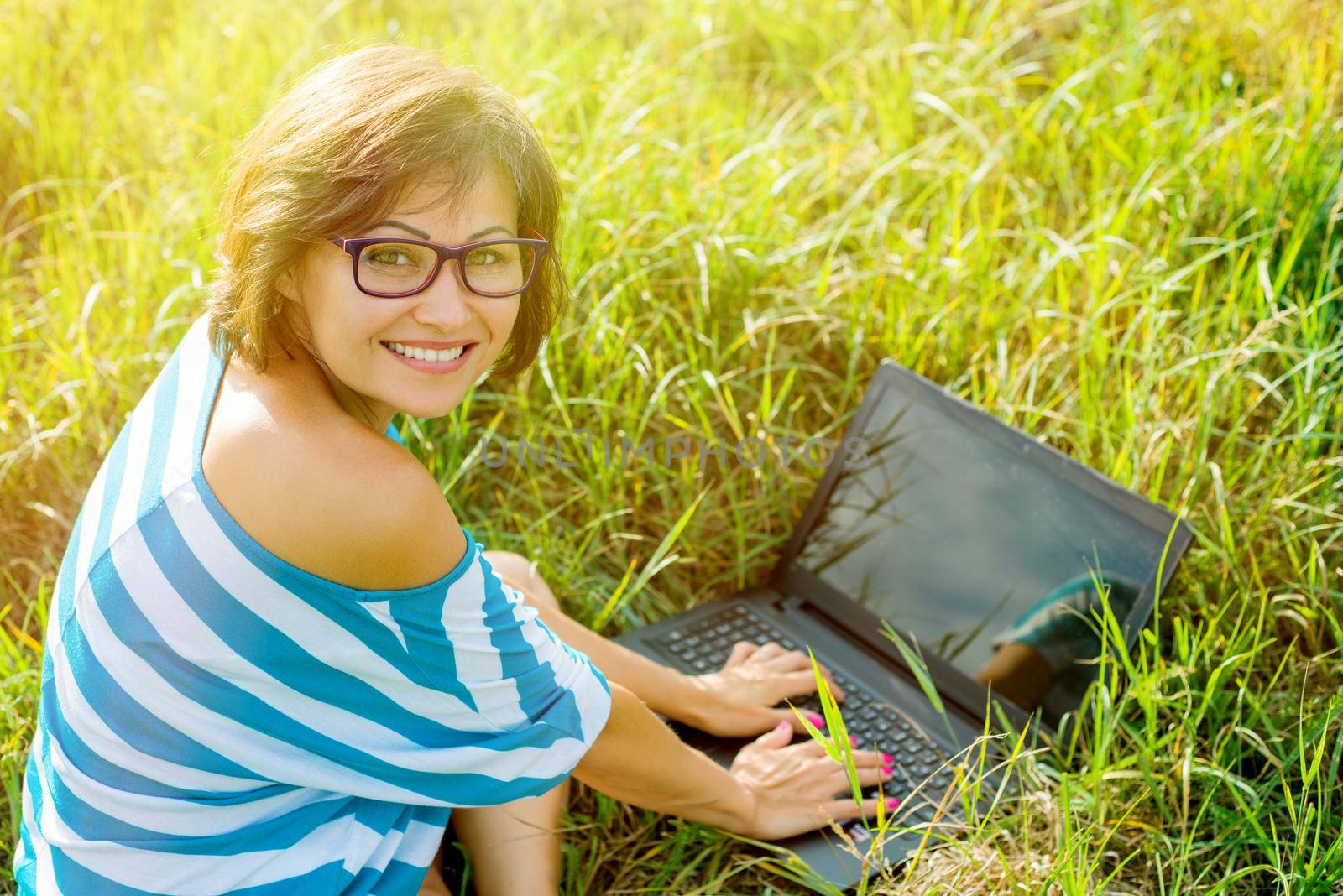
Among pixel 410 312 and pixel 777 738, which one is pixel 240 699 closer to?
pixel 410 312

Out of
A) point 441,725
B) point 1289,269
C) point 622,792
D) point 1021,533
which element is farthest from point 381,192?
point 1289,269

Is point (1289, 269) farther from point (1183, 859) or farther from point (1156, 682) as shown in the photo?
point (1183, 859)

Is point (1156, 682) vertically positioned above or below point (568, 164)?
below

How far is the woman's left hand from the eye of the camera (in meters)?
2.13

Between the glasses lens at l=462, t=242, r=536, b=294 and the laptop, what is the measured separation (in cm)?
86

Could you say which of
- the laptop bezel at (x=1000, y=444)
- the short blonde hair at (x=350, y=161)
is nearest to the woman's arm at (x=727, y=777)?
the laptop bezel at (x=1000, y=444)

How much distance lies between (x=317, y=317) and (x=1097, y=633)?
4.27ft

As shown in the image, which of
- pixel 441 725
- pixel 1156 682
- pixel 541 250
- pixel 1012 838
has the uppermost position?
pixel 541 250

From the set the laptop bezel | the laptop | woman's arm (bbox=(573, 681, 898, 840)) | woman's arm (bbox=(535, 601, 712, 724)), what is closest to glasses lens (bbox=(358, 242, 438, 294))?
woman's arm (bbox=(573, 681, 898, 840))

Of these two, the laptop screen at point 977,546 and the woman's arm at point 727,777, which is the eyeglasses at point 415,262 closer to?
the woman's arm at point 727,777

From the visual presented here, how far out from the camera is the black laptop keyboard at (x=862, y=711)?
202 centimetres

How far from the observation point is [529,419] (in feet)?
8.63

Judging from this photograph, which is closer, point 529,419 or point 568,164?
point 529,419

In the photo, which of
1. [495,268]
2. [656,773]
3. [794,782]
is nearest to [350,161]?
[495,268]
